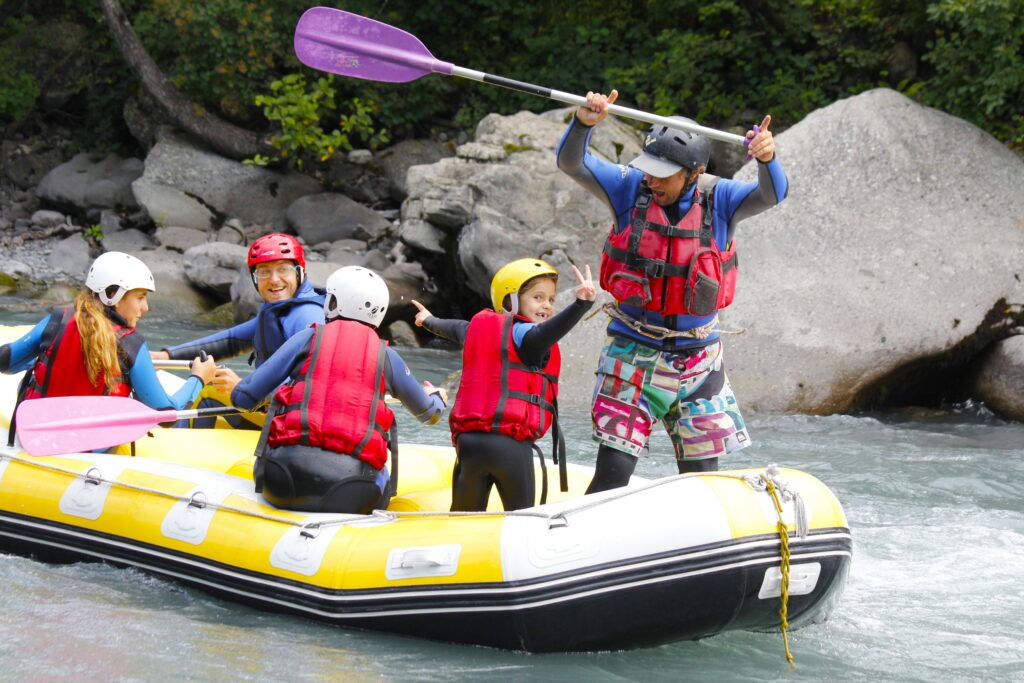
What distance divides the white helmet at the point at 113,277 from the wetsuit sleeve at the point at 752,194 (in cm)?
202

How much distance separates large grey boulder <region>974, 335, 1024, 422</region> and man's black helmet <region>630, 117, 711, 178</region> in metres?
4.59

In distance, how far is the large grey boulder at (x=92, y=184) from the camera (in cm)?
1423

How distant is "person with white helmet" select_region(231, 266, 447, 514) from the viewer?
3.88 metres

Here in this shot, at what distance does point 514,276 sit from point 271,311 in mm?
1175

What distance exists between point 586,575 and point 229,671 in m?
1.02

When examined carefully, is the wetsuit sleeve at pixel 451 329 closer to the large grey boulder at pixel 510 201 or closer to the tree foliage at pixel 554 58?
the large grey boulder at pixel 510 201

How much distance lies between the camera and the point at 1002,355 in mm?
7742

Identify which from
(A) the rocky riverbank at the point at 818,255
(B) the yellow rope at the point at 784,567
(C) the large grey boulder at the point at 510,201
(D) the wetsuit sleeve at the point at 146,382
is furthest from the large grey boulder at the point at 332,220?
(B) the yellow rope at the point at 784,567

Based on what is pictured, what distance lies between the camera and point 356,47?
4793mm

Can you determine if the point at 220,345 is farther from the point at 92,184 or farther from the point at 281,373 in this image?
the point at 92,184

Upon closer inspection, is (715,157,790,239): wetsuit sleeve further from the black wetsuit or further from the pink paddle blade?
the pink paddle blade

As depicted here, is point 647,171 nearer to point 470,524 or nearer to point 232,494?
point 470,524

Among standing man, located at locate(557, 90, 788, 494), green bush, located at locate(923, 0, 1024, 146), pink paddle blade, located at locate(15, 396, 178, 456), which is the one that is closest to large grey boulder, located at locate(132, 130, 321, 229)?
green bush, located at locate(923, 0, 1024, 146)

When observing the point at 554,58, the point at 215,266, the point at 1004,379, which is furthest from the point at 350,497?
the point at 554,58
